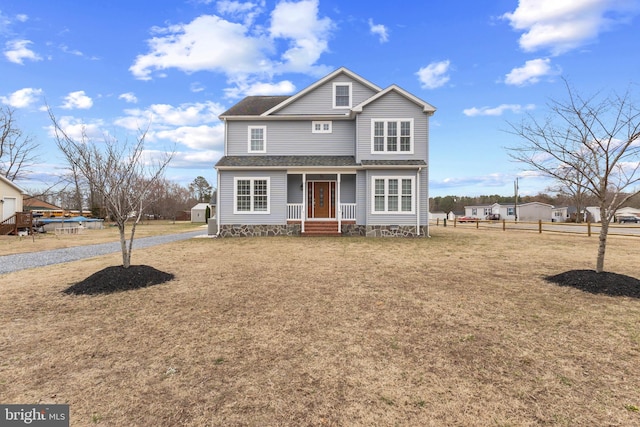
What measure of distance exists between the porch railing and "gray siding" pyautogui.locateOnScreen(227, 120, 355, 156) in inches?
127

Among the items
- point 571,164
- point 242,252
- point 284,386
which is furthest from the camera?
point 242,252

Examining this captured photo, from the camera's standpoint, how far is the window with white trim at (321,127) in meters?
17.5

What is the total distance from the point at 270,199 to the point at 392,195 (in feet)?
21.7

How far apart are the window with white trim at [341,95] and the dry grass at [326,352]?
1341 cm

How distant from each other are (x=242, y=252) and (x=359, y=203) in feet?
24.4

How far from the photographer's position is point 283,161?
16438 millimetres

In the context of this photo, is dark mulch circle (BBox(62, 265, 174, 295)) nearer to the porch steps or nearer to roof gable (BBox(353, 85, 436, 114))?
the porch steps

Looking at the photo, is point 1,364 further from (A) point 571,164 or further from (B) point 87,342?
(A) point 571,164

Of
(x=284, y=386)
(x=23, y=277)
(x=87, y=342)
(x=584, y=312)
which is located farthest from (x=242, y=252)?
(x=584, y=312)

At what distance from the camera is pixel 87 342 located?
374 cm

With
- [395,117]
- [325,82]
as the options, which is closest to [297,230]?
[395,117]

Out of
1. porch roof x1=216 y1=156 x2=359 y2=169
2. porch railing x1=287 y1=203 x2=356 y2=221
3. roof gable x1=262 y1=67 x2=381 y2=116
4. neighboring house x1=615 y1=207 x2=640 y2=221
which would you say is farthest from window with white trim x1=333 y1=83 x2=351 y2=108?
neighboring house x1=615 y1=207 x2=640 y2=221

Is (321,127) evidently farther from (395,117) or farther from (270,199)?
(270,199)

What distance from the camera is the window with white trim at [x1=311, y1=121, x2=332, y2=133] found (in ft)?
57.5
